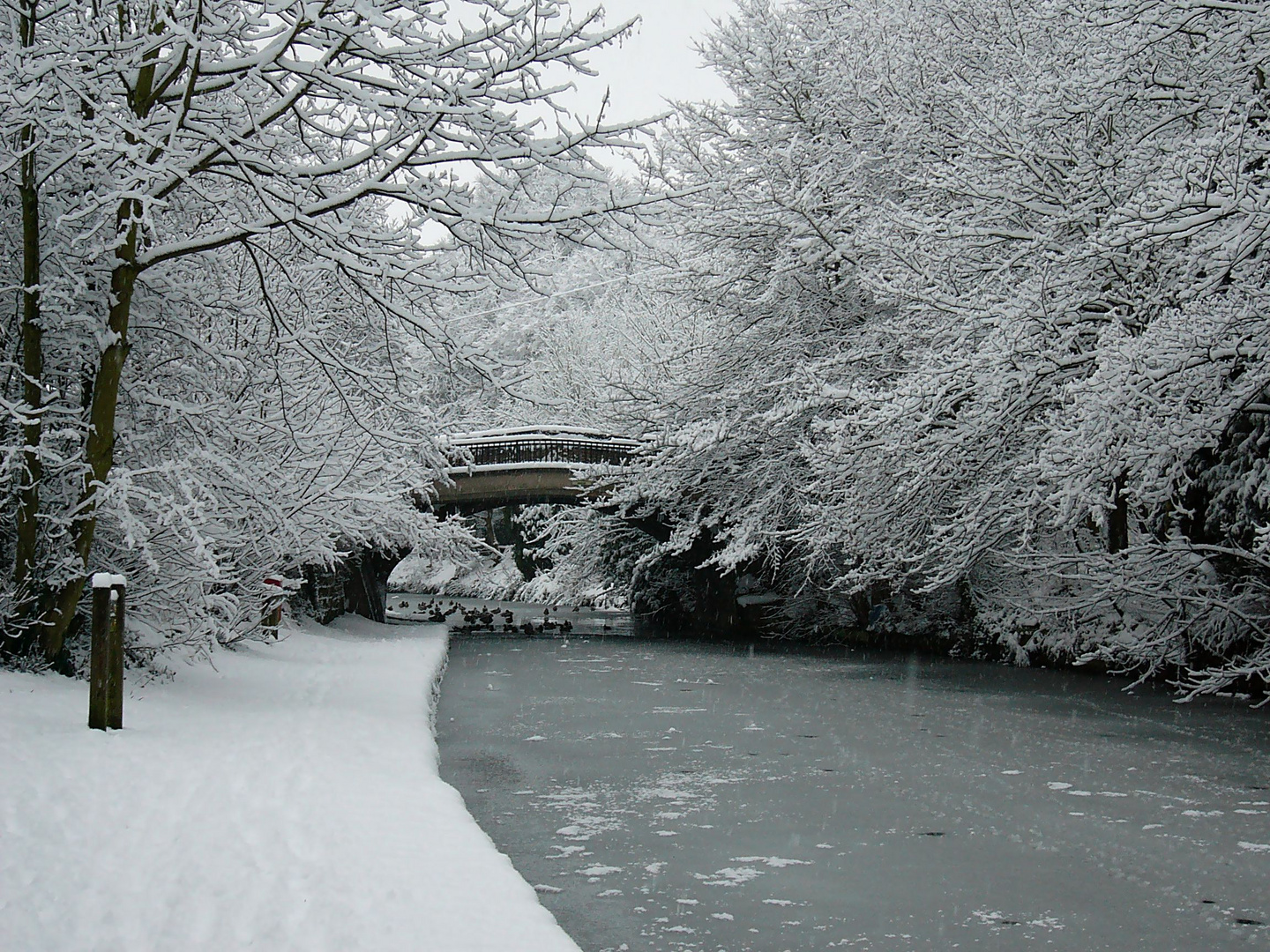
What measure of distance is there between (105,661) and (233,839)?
210cm

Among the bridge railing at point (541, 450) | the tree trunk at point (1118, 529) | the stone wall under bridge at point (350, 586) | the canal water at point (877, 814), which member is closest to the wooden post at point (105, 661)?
the canal water at point (877, 814)

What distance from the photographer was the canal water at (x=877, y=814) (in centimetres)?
553

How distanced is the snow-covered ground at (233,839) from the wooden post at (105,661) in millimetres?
133

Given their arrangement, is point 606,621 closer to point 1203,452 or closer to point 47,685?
point 1203,452

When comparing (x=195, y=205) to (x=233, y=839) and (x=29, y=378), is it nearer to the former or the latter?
(x=29, y=378)

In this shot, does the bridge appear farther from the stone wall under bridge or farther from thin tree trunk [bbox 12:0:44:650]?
thin tree trunk [bbox 12:0:44:650]

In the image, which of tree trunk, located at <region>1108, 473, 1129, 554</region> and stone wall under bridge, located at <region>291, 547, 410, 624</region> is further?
stone wall under bridge, located at <region>291, 547, 410, 624</region>

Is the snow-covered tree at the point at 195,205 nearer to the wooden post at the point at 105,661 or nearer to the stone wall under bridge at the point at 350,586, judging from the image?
the wooden post at the point at 105,661

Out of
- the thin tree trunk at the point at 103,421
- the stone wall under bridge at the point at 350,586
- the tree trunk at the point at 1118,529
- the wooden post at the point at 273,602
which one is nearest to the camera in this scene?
the thin tree trunk at the point at 103,421

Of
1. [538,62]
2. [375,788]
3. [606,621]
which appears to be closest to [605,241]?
[538,62]

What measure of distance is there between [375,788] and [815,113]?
52.8 ft

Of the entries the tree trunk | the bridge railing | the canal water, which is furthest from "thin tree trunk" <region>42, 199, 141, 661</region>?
the bridge railing

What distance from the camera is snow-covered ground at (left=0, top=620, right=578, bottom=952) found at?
4.30 meters

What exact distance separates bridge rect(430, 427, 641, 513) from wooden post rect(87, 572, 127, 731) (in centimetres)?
1885
